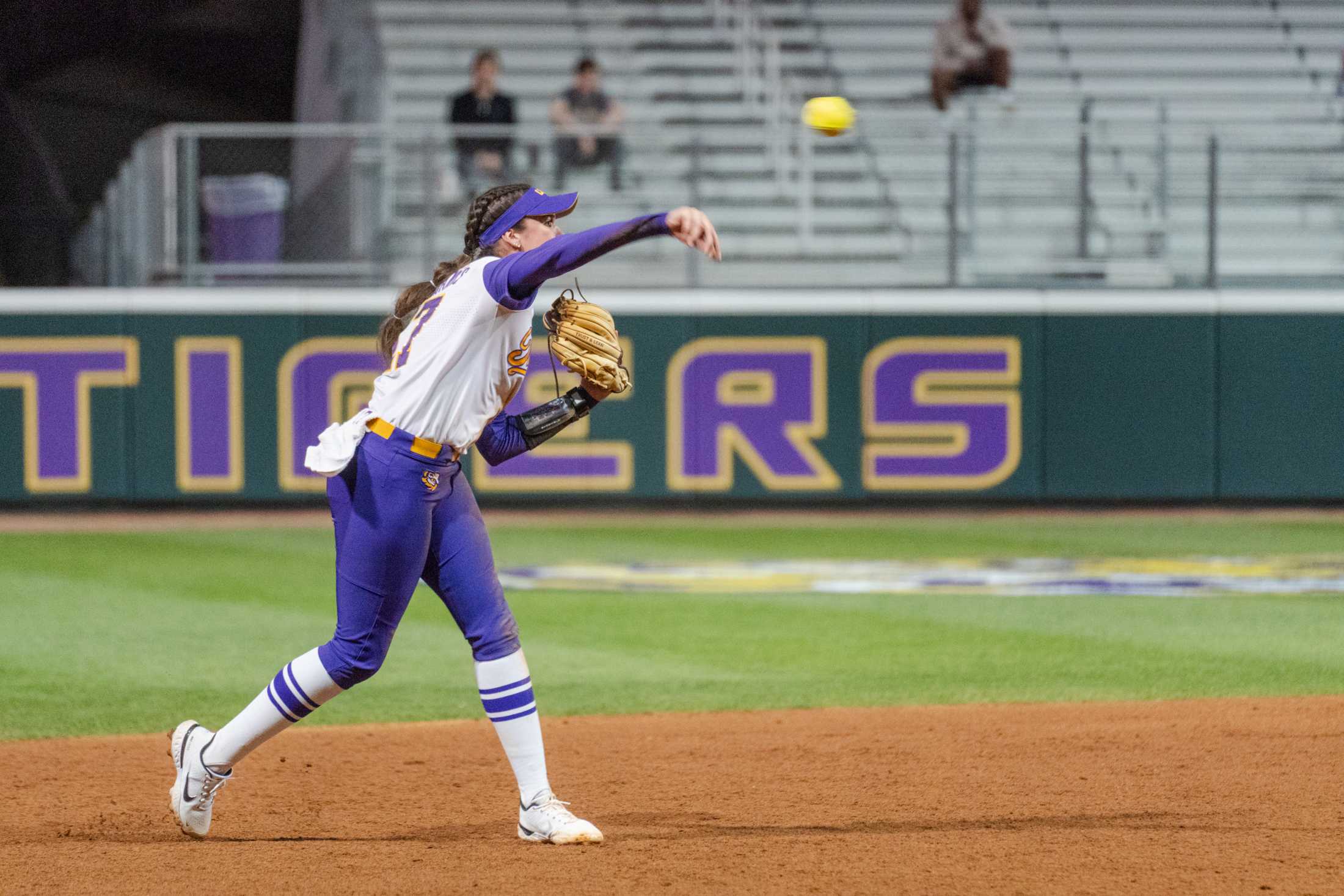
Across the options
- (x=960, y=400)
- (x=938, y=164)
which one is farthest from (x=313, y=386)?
(x=938, y=164)

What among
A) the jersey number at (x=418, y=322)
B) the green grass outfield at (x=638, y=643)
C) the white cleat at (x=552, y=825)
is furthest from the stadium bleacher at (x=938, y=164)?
the white cleat at (x=552, y=825)

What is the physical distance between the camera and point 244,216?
13914 mm

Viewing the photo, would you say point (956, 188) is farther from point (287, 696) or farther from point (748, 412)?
point (287, 696)

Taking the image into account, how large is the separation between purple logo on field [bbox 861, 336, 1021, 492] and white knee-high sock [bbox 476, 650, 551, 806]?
383 inches

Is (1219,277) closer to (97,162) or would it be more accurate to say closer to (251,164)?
(251,164)

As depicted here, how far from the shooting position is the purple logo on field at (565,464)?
14.0m

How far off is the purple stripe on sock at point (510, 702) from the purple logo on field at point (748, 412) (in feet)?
31.3

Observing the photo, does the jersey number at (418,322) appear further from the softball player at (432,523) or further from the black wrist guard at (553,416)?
the black wrist guard at (553,416)

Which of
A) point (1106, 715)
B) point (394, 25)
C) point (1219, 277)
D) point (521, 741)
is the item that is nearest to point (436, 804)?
point (521, 741)

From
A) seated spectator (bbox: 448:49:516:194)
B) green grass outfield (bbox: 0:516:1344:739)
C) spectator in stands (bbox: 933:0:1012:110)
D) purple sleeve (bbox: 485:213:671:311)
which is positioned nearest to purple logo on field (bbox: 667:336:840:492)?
seated spectator (bbox: 448:49:516:194)

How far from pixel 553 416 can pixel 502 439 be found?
160 millimetres

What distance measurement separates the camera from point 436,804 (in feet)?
17.2

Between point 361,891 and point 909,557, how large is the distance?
7.80 m

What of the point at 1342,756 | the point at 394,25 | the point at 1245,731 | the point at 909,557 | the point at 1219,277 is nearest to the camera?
the point at 1342,756
